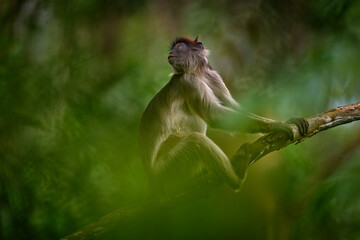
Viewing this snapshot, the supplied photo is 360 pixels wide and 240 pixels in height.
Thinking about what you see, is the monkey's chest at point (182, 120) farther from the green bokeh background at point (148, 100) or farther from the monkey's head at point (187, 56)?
the green bokeh background at point (148, 100)

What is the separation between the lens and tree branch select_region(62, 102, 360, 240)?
173 cm

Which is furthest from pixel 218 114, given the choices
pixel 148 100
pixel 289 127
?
pixel 148 100

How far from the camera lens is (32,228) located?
248cm

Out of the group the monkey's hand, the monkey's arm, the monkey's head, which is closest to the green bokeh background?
the monkey's head

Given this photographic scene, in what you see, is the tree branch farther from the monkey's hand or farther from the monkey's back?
the monkey's back

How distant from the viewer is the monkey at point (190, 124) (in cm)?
183

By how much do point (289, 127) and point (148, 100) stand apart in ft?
3.35

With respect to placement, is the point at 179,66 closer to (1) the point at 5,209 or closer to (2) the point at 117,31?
(2) the point at 117,31

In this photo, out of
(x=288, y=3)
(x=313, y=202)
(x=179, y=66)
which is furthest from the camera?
(x=288, y=3)

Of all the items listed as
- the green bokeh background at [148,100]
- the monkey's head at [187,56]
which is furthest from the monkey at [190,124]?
the green bokeh background at [148,100]

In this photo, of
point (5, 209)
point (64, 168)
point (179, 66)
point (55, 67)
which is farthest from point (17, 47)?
point (179, 66)

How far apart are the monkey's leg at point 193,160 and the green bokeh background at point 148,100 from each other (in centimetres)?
44

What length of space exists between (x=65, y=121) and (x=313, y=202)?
1598mm

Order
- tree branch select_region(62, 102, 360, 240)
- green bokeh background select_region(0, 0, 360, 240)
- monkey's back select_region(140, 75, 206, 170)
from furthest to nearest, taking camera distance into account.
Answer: green bokeh background select_region(0, 0, 360, 240)
monkey's back select_region(140, 75, 206, 170)
tree branch select_region(62, 102, 360, 240)
